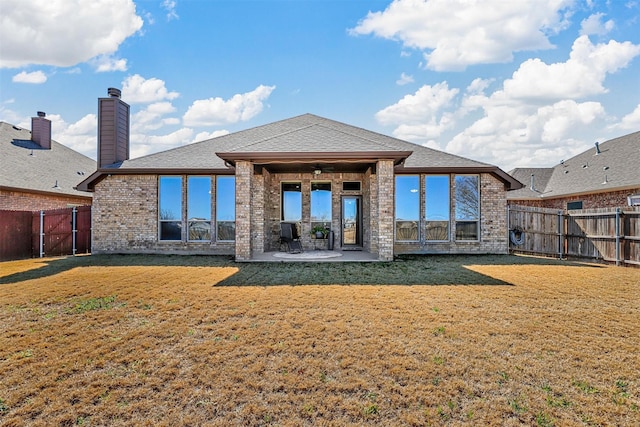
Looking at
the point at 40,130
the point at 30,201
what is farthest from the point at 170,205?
the point at 40,130

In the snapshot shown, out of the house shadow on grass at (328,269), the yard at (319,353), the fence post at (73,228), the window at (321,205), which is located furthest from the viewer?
the window at (321,205)

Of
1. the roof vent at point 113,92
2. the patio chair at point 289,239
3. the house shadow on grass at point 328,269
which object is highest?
the roof vent at point 113,92

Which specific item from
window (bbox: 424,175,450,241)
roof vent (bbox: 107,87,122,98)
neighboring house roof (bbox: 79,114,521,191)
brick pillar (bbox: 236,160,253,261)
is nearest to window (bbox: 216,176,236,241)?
neighboring house roof (bbox: 79,114,521,191)

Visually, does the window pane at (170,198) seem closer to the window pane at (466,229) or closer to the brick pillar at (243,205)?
the brick pillar at (243,205)

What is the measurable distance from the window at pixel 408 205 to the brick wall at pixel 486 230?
17 cm

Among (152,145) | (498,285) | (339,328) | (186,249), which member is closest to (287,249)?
(186,249)

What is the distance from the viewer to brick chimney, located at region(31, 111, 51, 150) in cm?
1634

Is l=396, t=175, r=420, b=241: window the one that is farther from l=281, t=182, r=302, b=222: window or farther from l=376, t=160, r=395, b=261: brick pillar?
l=281, t=182, r=302, b=222: window

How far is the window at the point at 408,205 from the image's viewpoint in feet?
37.1

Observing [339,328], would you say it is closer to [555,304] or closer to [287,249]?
[555,304]

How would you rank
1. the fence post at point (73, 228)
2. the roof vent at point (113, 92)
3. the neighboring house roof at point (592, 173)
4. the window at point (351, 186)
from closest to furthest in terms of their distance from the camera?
1. the fence post at point (73, 228)
2. the window at point (351, 186)
3. the roof vent at point (113, 92)
4. the neighboring house roof at point (592, 173)

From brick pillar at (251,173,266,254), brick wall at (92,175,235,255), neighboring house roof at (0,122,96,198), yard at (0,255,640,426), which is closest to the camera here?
yard at (0,255,640,426)

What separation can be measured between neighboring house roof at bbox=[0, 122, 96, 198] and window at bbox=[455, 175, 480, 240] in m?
15.7

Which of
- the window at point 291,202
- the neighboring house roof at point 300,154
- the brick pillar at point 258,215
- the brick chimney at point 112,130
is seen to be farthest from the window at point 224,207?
the brick chimney at point 112,130
